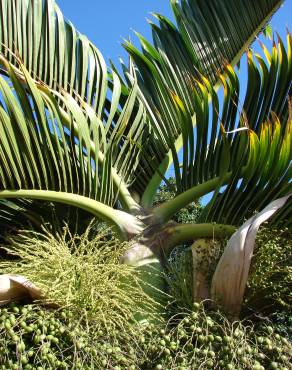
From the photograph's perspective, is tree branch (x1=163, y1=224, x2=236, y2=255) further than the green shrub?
Yes

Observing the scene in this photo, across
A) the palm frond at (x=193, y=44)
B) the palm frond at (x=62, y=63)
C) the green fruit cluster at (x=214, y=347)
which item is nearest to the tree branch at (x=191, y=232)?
the palm frond at (x=62, y=63)

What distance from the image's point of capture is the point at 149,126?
14.1 ft

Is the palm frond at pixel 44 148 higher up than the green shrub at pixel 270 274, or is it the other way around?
the palm frond at pixel 44 148

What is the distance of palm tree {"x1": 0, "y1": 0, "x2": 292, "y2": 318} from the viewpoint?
3.16m

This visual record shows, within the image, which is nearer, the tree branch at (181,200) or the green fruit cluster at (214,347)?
the green fruit cluster at (214,347)

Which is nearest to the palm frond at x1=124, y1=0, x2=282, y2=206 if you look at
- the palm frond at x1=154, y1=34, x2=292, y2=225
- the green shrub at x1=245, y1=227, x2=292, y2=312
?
the palm frond at x1=154, y1=34, x2=292, y2=225

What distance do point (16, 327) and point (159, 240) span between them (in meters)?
1.21

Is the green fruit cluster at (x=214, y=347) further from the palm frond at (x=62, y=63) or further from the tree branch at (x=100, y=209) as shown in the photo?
the palm frond at (x=62, y=63)

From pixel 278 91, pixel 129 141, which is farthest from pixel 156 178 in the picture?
pixel 278 91

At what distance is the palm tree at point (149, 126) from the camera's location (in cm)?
316

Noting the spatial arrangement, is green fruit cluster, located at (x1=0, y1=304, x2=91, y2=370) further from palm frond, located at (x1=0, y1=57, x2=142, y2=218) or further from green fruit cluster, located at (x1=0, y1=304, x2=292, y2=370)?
palm frond, located at (x1=0, y1=57, x2=142, y2=218)

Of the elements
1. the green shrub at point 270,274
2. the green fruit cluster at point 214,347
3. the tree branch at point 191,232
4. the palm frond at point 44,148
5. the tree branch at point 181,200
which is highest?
the palm frond at point 44,148

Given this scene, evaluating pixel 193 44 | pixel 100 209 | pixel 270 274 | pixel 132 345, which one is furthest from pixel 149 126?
pixel 132 345

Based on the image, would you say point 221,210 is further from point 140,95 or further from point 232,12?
point 232,12
